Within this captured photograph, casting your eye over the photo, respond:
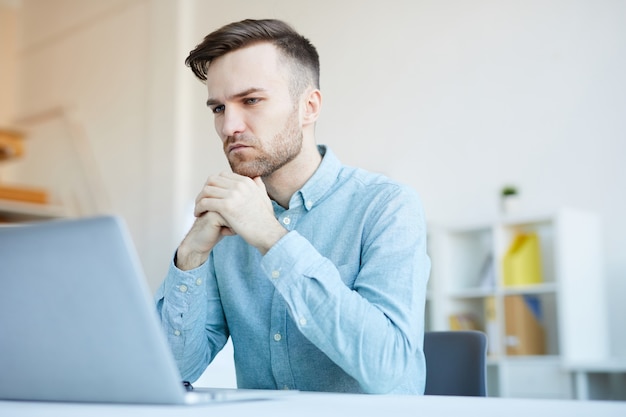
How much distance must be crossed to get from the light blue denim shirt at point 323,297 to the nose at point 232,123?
18 cm

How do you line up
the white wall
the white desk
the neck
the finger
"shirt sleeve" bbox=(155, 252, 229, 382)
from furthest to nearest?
the white wall, the neck, "shirt sleeve" bbox=(155, 252, 229, 382), the finger, the white desk

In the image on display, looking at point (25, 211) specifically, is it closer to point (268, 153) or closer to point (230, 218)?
point (268, 153)

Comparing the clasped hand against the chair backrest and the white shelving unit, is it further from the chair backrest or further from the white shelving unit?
the white shelving unit

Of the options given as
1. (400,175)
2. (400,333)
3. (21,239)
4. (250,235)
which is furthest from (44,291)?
(400,175)

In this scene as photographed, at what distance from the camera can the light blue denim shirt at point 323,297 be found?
1.24 m

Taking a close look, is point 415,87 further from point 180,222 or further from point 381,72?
point 180,222

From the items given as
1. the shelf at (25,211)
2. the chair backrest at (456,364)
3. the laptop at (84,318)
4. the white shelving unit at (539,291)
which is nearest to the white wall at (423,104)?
the white shelving unit at (539,291)

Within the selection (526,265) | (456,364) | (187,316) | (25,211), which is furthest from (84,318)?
(25,211)

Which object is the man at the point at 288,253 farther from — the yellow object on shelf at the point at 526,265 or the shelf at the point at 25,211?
the shelf at the point at 25,211

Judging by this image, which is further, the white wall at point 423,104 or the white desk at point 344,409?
the white wall at point 423,104

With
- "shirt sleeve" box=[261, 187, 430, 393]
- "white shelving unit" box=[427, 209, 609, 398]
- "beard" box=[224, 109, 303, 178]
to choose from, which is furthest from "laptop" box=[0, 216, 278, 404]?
"white shelving unit" box=[427, 209, 609, 398]

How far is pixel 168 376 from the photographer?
0.82 meters

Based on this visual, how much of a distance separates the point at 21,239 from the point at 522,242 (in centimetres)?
351

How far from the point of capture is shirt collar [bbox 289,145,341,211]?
5.44 feet
